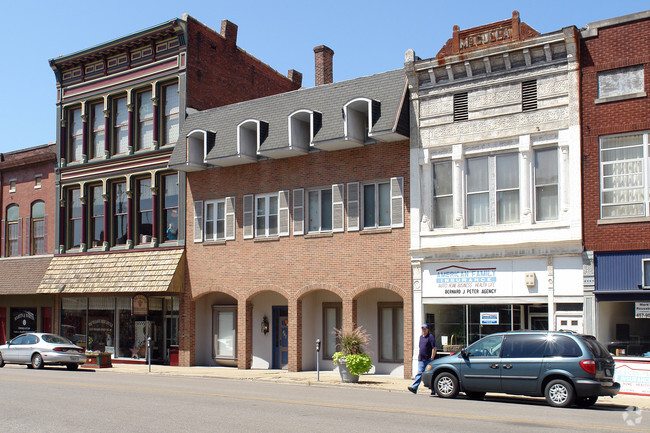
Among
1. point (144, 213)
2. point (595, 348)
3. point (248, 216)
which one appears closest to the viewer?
point (595, 348)

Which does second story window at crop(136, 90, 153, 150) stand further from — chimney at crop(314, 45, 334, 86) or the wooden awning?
chimney at crop(314, 45, 334, 86)

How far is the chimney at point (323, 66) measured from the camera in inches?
1296

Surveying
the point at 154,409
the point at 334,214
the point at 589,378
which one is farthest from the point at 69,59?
the point at 589,378

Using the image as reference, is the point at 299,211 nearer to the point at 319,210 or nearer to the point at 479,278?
the point at 319,210

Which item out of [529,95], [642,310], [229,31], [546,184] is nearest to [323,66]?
[229,31]

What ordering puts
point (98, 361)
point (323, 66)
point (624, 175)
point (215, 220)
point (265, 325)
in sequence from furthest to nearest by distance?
point (323, 66) → point (215, 220) → point (98, 361) → point (265, 325) → point (624, 175)

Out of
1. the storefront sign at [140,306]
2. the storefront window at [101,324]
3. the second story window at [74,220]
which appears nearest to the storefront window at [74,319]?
the storefront window at [101,324]

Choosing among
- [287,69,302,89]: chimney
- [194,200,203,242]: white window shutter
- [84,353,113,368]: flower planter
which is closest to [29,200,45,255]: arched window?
[84,353,113,368]: flower planter

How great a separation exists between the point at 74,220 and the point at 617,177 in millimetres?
23781

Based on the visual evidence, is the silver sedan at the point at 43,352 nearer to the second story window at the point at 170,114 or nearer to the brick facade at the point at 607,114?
the second story window at the point at 170,114

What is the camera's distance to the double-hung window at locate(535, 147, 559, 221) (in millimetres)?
21625

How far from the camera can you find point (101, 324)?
33.0 m

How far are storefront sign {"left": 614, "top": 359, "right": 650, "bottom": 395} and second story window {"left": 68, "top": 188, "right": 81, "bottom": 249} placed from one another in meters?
24.0

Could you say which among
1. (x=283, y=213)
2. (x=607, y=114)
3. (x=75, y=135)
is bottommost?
(x=283, y=213)
